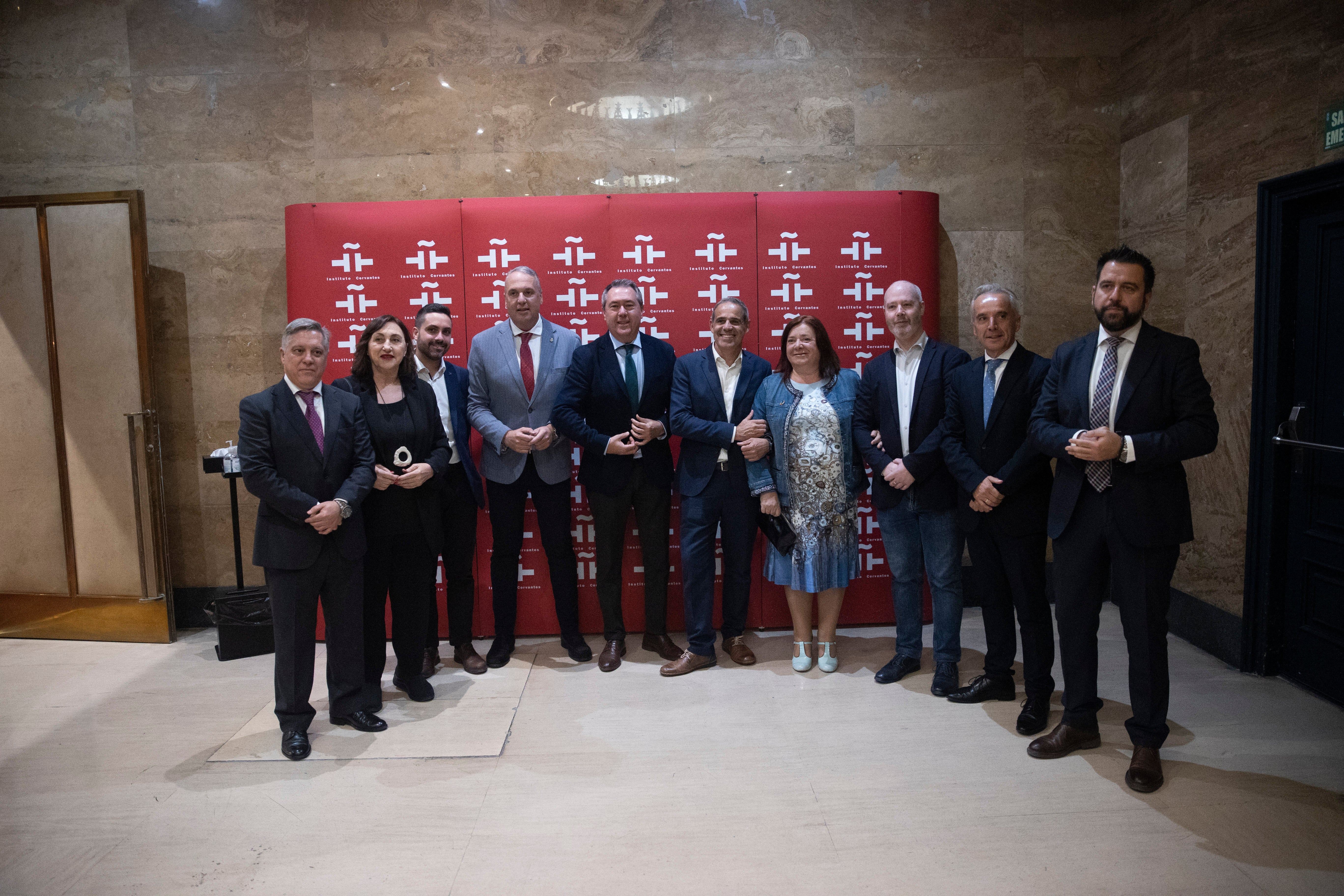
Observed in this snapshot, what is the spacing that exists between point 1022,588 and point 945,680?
0.62 m

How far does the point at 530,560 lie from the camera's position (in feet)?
15.9

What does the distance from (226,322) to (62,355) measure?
0.93 meters

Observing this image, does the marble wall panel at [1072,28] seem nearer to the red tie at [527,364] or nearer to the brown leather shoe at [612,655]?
the red tie at [527,364]

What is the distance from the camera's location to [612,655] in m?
4.31

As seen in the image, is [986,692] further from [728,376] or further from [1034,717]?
[728,376]

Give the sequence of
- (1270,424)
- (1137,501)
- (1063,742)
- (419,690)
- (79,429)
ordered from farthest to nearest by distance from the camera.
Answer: (79,429), (1270,424), (419,690), (1063,742), (1137,501)

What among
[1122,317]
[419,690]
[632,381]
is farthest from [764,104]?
[419,690]

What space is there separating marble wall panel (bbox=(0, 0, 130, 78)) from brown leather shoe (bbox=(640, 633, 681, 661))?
466cm

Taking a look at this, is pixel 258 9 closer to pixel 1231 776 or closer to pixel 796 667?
pixel 796 667

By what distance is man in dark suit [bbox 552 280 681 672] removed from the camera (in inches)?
165

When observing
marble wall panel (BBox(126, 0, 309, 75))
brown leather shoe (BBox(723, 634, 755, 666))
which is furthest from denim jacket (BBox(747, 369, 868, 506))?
marble wall panel (BBox(126, 0, 309, 75))

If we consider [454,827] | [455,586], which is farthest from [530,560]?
[454,827]

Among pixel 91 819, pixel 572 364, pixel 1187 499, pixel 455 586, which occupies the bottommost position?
pixel 91 819

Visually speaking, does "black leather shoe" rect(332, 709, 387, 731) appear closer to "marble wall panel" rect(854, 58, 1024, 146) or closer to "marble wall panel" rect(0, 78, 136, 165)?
"marble wall panel" rect(0, 78, 136, 165)
